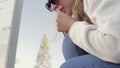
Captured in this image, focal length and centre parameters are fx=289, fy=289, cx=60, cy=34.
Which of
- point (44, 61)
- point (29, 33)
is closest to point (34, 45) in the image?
point (29, 33)

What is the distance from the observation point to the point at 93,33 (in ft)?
3.06

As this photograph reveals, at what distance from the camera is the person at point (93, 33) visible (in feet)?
2.90

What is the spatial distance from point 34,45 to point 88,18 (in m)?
3.95

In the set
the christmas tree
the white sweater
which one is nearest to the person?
the white sweater

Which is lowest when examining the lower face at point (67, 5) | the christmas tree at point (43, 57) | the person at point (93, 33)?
the christmas tree at point (43, 57)

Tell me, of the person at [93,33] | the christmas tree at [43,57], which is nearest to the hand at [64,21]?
the person at [93,33]

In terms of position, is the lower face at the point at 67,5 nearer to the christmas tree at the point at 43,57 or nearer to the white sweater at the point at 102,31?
the white sweater at the point at 102,31

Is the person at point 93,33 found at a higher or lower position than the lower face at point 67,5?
lower

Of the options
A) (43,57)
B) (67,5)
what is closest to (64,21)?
(67,5)

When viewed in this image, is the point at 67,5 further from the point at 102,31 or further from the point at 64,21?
the point at 102,31

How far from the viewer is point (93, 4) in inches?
37.0

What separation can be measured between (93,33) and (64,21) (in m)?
0.17

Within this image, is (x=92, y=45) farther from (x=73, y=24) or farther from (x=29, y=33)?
(x=29, y=33)

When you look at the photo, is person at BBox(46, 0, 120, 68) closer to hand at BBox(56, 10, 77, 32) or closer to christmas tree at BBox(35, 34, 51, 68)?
hand at BBox(56, 10, 77, 32)
